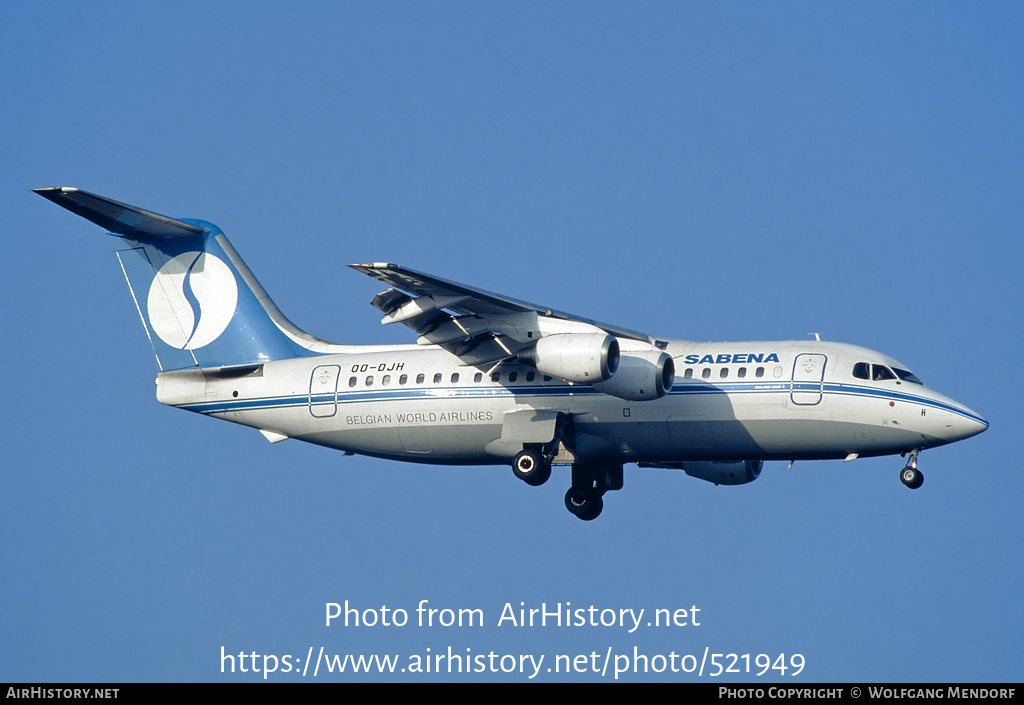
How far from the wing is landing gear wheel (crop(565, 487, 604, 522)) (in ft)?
9.55

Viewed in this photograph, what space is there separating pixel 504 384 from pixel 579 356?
2.28 metres

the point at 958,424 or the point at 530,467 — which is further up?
the point at 958,424

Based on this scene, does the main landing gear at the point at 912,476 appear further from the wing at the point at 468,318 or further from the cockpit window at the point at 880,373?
the wing at the point at 468,318

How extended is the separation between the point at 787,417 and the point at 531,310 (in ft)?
12.5

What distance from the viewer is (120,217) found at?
22.9 metres

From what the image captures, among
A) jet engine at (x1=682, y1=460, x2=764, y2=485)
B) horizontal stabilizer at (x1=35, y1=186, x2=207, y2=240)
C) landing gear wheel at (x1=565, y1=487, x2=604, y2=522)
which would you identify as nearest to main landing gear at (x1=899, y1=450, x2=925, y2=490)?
jet engine at (x1=682, y1=460, x2=764, y2=485)

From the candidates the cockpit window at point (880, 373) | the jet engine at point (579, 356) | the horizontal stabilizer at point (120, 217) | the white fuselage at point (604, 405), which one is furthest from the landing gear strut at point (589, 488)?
the horizontal stabilizer at point (120, 217)

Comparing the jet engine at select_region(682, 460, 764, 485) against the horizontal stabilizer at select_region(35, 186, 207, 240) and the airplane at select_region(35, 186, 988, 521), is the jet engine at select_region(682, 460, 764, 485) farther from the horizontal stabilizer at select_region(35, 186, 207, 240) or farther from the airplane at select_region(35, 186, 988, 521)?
the horizontal stabilizer at select_region(35, 186, 207, 240)

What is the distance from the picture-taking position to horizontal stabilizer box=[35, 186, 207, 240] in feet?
70.8

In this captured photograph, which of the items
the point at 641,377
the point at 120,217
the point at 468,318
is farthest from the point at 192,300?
the point at 641,377

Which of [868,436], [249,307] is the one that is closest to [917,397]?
[868,436]

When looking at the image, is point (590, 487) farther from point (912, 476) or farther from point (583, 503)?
point (912, 476)

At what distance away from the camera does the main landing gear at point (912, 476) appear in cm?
2080

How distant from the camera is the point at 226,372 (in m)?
23.9
